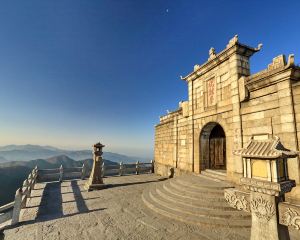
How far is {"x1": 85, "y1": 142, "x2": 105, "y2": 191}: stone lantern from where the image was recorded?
12.1 metres

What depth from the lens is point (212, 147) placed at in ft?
41.3

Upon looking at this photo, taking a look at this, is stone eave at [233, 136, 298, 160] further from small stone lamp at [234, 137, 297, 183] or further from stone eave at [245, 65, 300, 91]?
stone eave at [245, 65, 300, 91]

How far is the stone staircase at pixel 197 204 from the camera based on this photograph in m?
6.52

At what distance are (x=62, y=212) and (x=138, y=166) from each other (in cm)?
1128

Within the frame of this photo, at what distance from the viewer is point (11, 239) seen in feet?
19.0

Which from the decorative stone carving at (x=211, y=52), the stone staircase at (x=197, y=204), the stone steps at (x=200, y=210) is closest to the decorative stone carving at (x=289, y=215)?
the stone staircase at (x=197, y=204)

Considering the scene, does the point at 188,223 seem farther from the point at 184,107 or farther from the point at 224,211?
the point at 184,107

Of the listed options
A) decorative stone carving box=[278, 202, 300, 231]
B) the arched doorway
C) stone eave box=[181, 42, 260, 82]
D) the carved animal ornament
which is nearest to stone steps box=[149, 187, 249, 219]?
the carved animal ornament

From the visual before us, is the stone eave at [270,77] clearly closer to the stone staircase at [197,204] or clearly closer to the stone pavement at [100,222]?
the stone staircase at [197,204]

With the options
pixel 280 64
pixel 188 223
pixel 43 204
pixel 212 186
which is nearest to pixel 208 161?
pixel 212 186

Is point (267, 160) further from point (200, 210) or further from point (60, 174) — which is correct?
point (60, 174)

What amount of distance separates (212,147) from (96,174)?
845cm

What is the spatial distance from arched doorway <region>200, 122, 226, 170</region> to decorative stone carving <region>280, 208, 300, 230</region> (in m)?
8.76

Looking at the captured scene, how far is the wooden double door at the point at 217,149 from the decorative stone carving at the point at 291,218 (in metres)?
8.77
